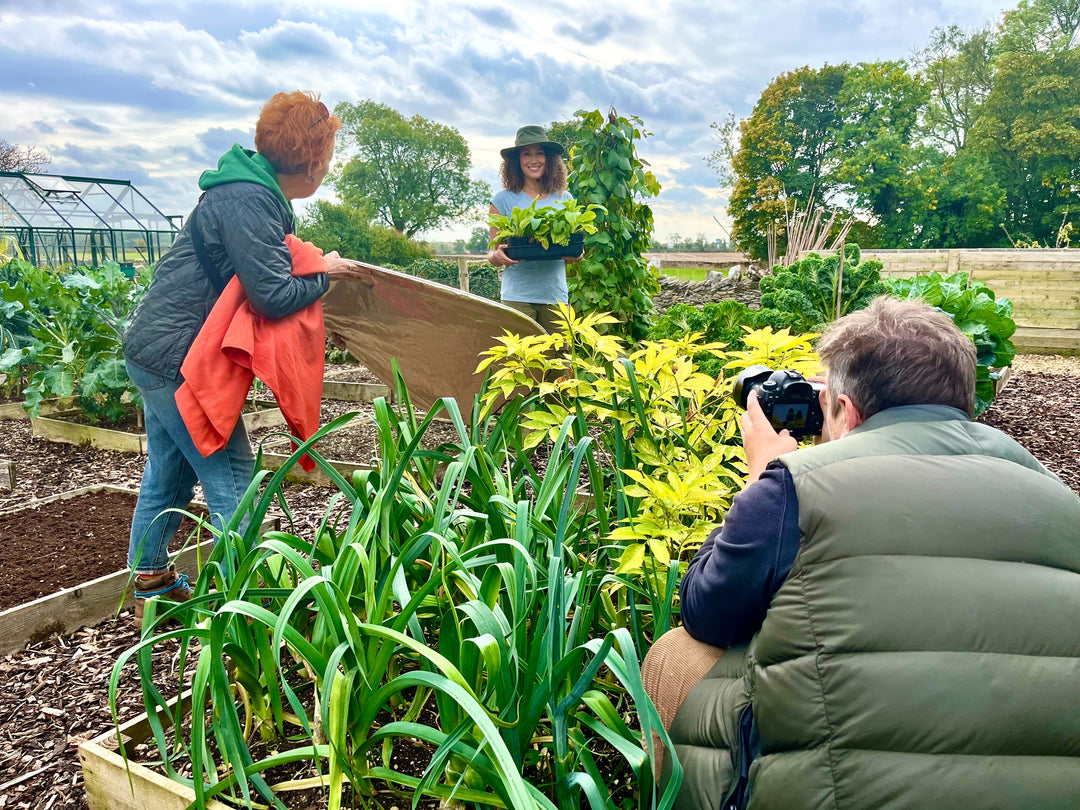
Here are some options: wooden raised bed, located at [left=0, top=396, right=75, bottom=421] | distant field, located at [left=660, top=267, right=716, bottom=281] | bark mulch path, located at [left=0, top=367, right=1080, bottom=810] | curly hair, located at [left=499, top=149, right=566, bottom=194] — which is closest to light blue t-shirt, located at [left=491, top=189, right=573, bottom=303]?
curly hair, located at [left=499, top=149, right=566, bottom=194]

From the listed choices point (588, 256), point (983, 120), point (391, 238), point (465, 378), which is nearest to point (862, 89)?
point (983, 120)

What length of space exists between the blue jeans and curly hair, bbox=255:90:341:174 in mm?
816

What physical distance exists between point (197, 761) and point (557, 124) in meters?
35.5

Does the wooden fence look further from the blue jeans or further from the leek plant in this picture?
the leek plant

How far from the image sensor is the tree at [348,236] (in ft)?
61.5

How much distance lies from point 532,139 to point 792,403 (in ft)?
10.5

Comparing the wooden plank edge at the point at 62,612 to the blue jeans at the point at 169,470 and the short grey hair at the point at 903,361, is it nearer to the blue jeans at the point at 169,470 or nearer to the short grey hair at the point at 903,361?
the blue jeans at the point at 169,470

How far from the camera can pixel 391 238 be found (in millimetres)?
19359

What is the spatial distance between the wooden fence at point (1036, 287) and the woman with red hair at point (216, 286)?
10190 mm

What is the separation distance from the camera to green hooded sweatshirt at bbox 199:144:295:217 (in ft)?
7.85

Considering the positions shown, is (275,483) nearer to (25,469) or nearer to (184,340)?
(184,340)

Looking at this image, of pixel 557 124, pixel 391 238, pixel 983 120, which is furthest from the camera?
pixel 557 124

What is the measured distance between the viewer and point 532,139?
4324 millimetres

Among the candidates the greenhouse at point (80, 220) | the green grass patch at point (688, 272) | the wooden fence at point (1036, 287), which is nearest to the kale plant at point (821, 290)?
the wooden fence at point (1036, 287)
